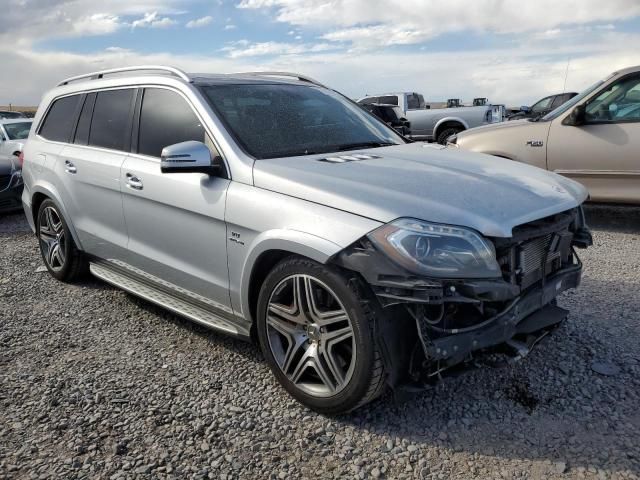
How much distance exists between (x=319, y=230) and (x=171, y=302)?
1533 mm

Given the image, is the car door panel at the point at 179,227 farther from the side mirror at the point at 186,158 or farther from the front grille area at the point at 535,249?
the front grille area at the point at 535,249

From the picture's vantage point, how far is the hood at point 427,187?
269cm

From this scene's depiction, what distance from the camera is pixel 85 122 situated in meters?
4.77

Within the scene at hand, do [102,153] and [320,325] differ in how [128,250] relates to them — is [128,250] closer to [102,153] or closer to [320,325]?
[102,153]

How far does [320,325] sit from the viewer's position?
2896 millimetres

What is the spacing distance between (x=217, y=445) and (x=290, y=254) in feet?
3.26

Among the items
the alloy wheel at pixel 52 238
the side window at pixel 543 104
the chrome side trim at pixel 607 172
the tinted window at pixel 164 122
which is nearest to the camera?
the tinted window at pixel 164 122

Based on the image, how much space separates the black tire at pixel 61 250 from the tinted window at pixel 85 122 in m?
0.67

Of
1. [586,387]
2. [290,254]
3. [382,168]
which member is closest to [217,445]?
[290,254]

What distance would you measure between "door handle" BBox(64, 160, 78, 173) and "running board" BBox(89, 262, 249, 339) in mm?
778

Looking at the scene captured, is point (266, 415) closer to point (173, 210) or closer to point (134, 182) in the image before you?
point (173, 210)

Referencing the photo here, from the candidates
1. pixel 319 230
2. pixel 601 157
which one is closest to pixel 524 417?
pixel 319 230

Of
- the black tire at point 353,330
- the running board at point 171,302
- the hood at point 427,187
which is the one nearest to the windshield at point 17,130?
the running board at point 171,302

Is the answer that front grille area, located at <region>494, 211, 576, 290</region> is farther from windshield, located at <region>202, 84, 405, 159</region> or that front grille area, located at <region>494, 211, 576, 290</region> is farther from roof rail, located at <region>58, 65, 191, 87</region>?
roof rail, located at <region>58, 65, 191, 87</region>
